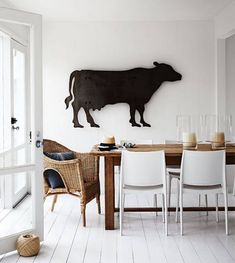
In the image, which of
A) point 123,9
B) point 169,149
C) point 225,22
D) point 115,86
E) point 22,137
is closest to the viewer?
point 22,137

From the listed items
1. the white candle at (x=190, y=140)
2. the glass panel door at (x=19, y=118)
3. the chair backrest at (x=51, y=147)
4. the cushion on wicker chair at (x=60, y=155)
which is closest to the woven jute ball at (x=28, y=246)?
the glass panel door at (x=19, y=118)

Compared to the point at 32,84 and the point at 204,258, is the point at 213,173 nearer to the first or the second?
the point at 204,258

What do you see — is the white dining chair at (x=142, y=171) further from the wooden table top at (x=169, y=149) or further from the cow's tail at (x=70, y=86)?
the cow's tail at (x=70, y=86)

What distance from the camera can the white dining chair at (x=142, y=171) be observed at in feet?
14.3

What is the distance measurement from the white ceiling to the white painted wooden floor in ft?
8.40

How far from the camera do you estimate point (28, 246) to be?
3686 millimetres

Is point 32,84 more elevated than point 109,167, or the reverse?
point 32,84

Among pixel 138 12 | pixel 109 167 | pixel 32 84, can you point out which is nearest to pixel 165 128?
pixel 138 12

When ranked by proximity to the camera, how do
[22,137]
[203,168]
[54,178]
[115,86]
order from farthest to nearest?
[115,86], [54,178], [22,137], [203,168]

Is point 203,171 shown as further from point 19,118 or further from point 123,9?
point 123,9

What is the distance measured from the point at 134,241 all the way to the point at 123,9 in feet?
10.2

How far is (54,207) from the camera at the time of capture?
5543 millimetres

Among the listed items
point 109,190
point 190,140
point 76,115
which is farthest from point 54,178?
point 76,115

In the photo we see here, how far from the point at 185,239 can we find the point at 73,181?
1.37m
